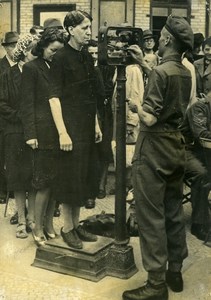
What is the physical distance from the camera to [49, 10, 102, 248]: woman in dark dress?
4.42 metres

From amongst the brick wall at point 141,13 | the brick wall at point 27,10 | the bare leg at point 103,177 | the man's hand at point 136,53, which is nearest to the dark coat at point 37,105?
the man's hand at point 136,53

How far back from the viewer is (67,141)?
174 inches

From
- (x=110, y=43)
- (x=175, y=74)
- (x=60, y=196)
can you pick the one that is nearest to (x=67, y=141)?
(x=60, y=196)

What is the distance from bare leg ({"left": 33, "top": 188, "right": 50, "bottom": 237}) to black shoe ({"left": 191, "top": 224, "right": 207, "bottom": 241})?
1631 mm

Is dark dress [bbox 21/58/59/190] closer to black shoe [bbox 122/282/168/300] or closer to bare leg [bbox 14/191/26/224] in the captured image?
bare leg [bbox 14/191/26/224]

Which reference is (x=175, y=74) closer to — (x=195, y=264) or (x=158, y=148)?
Result: (x=158, y=148)

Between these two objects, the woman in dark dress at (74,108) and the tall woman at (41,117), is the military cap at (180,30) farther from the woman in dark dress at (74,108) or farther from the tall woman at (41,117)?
the tall woman at (41,117)

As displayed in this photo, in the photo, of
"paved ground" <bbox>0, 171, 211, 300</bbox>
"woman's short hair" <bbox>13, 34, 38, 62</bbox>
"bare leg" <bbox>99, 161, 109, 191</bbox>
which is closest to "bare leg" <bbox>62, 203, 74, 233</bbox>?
"paved ground" <bbox>0, 171, 211, 300</bbox>

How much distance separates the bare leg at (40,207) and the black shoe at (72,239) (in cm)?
41

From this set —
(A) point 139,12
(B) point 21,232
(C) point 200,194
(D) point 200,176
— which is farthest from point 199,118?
(A) point 139,12

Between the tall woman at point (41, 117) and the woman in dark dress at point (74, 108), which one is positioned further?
the tall woman at point (41, 117)

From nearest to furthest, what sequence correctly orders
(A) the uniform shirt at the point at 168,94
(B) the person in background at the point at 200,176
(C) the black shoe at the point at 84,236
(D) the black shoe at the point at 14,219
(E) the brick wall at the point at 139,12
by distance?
1. (A) the uniform shirt at the point at 168,94
2. (C) the black shoe at the point at 84,236
3. (B) the person in background at the point at 200,176
4. (D) the black shoe at the point at 14,219
5. (E) the brick wall at the point at 139,12

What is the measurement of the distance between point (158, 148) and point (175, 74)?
1.80ft

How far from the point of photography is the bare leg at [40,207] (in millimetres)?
4938
